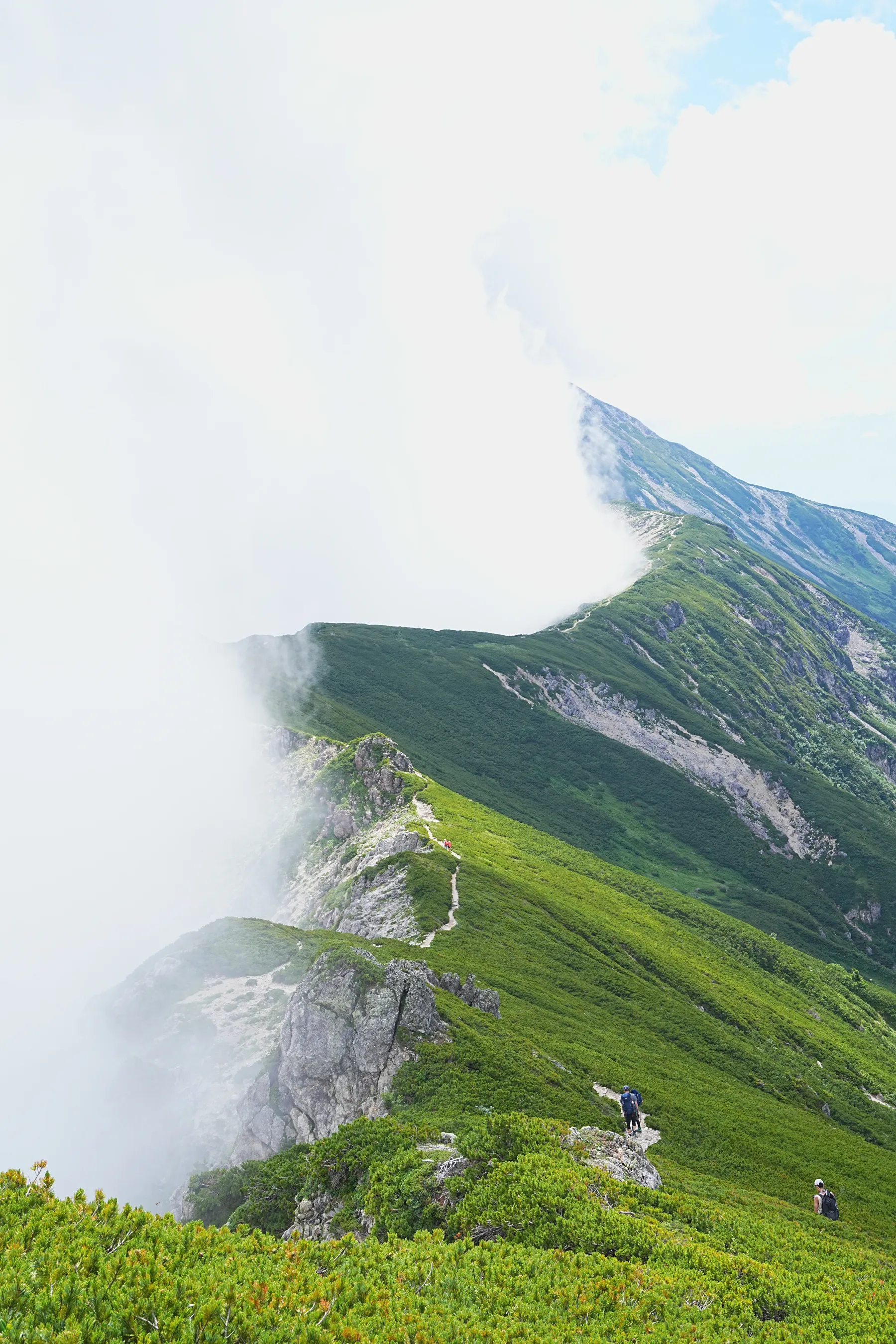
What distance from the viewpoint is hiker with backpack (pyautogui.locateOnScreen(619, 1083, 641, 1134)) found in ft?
168

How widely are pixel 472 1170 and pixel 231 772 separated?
544 ft

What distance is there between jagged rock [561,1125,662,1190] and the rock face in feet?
60.0

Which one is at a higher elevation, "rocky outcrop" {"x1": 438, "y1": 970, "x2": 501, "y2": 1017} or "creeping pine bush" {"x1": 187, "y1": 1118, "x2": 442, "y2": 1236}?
"creeping pine bush" {"x1": 187, "y1": 1118, "x2": 442, "y2": 1236}

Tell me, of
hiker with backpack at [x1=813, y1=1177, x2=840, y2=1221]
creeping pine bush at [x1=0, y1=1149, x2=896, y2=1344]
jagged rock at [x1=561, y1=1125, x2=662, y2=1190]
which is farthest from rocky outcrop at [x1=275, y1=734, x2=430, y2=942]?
creeping pine bush at [x1=0, y1=1149, x2=896, y2=1344]

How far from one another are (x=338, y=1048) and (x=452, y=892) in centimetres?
4268

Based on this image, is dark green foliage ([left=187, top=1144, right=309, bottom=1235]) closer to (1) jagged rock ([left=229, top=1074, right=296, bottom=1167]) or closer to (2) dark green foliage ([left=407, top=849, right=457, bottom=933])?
(1) jagged rock ([left=229, top=1074, right=296, bottom=1167])

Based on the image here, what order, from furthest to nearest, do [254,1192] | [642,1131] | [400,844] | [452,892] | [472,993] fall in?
[400,844] < [452,892] < [472,993] < [642,1131] < [254,1192]

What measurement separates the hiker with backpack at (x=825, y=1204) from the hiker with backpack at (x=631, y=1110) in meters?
12.0

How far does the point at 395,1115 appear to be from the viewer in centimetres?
4681

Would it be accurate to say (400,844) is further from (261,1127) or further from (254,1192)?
(254,1192)

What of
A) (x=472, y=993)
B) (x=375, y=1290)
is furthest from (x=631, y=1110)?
(x=375, y=1290)

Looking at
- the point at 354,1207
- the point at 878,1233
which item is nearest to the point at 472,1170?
the point at 354,1207

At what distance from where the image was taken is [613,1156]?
3584 centimetres

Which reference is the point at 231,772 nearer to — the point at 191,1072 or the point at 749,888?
the point at 191,1072
